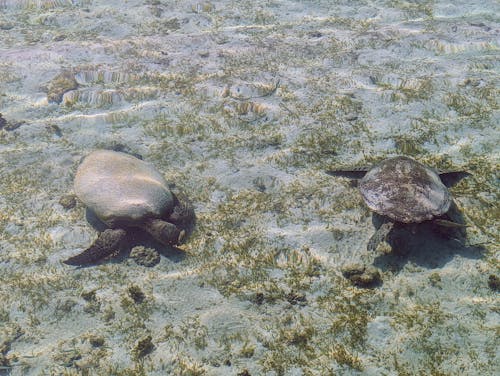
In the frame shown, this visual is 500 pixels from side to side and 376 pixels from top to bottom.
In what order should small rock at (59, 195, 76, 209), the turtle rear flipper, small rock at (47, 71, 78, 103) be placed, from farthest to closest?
small rock at (47, 71, 78, 103) < small rock at (59, 195, 76, 209) < the turtle rear flipper

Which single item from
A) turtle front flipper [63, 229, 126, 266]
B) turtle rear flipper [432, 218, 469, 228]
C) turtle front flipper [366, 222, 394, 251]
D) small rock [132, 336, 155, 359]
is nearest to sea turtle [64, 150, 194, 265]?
turtle front flipper [63, 229, 126, 266]

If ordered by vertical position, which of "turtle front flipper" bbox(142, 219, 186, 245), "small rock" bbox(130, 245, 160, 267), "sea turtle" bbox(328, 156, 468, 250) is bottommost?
"small rock" bbox(130, 245, 160, 267)

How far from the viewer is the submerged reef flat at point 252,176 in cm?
354

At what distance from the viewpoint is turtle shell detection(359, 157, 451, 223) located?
4086mm

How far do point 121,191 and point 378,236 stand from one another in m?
2.62

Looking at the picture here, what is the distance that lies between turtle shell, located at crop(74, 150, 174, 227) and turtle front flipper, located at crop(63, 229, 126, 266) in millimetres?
131

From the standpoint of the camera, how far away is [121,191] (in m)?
4.28

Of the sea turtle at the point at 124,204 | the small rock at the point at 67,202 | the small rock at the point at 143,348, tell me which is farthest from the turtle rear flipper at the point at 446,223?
the small rock at the point at 67,202

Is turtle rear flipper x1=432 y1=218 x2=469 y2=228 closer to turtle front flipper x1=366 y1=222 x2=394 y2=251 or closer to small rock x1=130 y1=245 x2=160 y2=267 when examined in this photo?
turtle front flipper x1=366 y1=222 x2=394 y2=251

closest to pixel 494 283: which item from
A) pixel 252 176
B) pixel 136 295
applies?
pixel 252 176

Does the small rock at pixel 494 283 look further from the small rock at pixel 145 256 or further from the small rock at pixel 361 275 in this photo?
the small rock at pixel 145 256

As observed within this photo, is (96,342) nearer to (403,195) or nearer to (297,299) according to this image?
(297,299)

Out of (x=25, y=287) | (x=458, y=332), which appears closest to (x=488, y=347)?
(x=458, y=332)

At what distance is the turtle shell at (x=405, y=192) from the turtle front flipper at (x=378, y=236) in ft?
0.38
